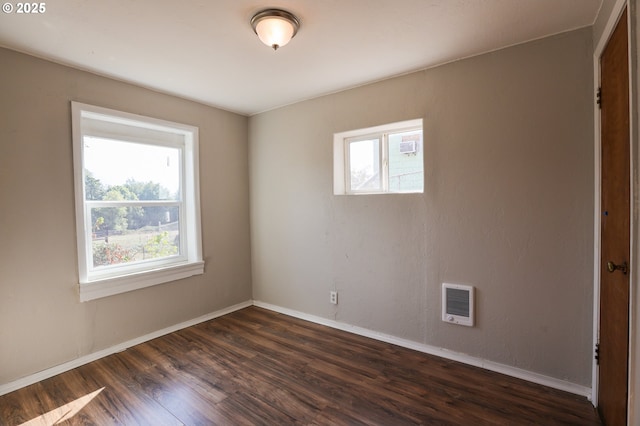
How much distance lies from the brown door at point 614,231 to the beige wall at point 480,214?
21 centimetres

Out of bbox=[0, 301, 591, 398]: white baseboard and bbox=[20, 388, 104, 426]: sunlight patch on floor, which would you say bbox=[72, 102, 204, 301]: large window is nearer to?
bbox=[0, 301, 591, 398]: white baseboard

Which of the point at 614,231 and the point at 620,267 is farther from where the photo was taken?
the point at 614,231

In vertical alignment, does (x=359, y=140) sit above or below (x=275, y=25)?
below

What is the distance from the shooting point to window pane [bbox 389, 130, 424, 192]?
279 centimetres

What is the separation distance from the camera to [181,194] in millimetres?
3398

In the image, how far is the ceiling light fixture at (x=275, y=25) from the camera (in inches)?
70.0

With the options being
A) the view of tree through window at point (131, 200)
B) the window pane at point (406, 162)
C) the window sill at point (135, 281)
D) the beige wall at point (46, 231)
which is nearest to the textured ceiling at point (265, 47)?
the beige wall at point (46, 231)

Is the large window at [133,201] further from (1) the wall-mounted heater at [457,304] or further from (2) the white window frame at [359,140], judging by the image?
(1) the wall-mounted heater at [457,304]

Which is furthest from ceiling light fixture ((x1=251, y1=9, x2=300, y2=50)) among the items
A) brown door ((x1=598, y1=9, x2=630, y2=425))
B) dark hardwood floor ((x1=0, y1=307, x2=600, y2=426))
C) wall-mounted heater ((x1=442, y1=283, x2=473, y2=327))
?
dark hardwood floor ((x1=0, y1=307, x2=600, y2=426))

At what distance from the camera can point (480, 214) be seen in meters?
2.37

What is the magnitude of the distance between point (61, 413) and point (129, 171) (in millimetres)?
1993

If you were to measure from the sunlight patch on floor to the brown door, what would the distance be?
3.11 m

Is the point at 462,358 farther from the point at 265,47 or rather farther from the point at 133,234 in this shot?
the point at 133,234

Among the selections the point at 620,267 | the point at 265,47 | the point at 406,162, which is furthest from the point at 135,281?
the point at 620,267
